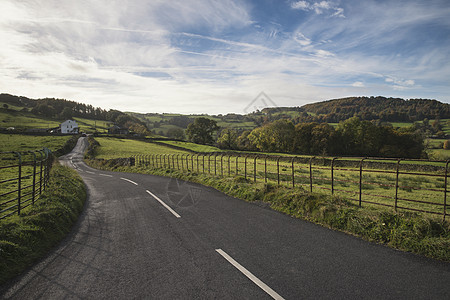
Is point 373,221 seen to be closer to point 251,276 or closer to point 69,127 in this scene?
point 251,276

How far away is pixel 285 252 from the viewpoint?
545 centimetres

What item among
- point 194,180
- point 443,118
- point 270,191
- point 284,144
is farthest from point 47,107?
point 443,118

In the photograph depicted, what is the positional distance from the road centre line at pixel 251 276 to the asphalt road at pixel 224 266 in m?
0.02

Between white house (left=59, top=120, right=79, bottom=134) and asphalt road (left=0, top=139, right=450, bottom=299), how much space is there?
363 ft

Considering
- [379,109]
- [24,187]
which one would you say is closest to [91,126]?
[24,187]

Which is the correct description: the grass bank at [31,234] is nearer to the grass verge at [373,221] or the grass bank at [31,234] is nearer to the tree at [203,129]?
the grass verge at [373,221]

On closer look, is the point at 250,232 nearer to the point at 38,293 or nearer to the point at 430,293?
the point at 430,293

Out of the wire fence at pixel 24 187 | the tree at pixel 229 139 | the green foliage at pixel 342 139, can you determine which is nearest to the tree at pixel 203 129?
the green foliage at pixel 342 139

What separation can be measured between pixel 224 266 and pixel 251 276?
0.64 metres

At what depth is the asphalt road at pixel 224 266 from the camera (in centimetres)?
396

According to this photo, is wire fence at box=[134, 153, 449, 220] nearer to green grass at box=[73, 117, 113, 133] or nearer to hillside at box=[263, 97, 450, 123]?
hillside at box=[263, 97, 450, 123]

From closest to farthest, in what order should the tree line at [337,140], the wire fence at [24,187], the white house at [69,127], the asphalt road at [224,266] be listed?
the asphalt road at [224,266], the wire fence at [24,187], the tree line at [337,140], the white house at [69,127]

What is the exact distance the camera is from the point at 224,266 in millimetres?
4785

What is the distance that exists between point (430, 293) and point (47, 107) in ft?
529
